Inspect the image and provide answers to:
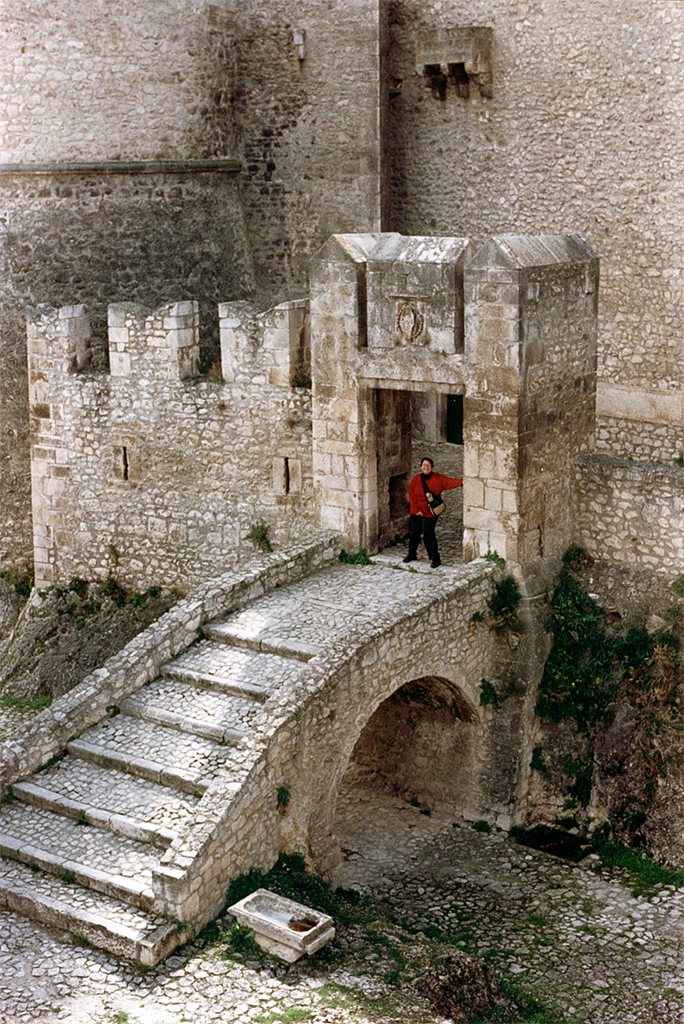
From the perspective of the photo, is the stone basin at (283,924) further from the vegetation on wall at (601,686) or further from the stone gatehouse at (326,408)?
the stone gatehouse at (326,408)

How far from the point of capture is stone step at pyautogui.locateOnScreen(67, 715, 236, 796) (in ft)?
35.7

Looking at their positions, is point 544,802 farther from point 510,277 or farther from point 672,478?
point 510,277

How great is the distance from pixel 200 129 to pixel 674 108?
17.3 ft

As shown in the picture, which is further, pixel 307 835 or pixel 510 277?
pixel 510 277

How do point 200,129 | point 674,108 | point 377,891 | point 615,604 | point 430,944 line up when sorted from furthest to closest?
point 200,129 < point 674,108 < point 615,604 < point 377,891 < point 430,944

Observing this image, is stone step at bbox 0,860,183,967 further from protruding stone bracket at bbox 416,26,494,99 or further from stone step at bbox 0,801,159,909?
protruding stone bracket at bbox 416,26,494,99

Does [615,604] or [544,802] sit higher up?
[615,604]

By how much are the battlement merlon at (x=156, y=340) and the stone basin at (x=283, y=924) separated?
609 cm

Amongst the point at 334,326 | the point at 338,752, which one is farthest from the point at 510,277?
the point at 338,752

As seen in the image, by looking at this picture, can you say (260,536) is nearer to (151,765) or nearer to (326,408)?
(326,408)

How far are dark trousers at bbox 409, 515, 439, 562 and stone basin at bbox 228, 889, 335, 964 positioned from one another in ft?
12.7

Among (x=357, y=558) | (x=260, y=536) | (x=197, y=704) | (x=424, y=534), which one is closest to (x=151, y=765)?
(x=197, y=704)

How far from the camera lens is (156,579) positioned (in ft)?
49.9

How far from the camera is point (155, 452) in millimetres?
14852
